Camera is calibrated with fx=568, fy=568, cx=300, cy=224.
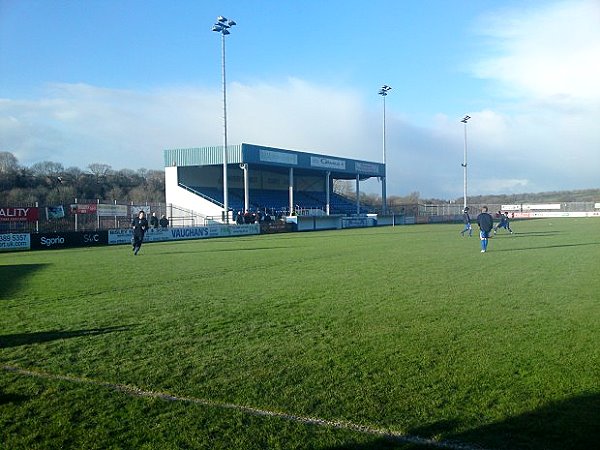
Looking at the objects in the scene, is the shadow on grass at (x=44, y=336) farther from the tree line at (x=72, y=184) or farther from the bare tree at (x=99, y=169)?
the bare tree at (x=99, y=169)

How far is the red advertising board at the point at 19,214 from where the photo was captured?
33688mm

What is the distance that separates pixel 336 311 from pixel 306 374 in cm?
385

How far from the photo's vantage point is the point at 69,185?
207 feet

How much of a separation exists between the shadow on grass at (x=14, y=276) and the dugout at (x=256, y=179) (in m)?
27.8

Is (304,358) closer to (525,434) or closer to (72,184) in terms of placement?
(525,434)

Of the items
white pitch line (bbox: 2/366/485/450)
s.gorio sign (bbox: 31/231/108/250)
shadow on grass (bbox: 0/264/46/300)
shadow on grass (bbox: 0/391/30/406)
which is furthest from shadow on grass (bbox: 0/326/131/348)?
s.gorio sign (bbox: 31/231/108/250)

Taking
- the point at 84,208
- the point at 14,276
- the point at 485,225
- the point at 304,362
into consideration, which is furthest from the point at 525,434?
the point at 84,208

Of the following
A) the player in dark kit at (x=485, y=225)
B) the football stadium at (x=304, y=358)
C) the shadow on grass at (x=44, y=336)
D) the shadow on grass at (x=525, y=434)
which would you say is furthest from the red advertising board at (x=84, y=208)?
the shadow on grass at (x=525, y=434)

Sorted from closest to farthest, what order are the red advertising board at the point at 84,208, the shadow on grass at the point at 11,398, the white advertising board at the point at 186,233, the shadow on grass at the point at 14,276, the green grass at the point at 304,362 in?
1. the green grass at the point at 304,362
2. the shadow on grass at the point at 11,398
3. the shadow on grass at the point at 14,276
4. the white advertising board at the point at 186,233
5. the red advertising board at the point at 84,208

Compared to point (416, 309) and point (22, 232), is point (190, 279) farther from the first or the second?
point (22, 232)

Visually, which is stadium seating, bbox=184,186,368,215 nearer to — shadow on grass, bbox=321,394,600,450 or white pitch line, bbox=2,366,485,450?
white pitch line, bbox=2,366,485,450

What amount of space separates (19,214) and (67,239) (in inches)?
144

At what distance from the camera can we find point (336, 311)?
10273 millimetres

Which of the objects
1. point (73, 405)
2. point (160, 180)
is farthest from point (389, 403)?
point (160, 180)
